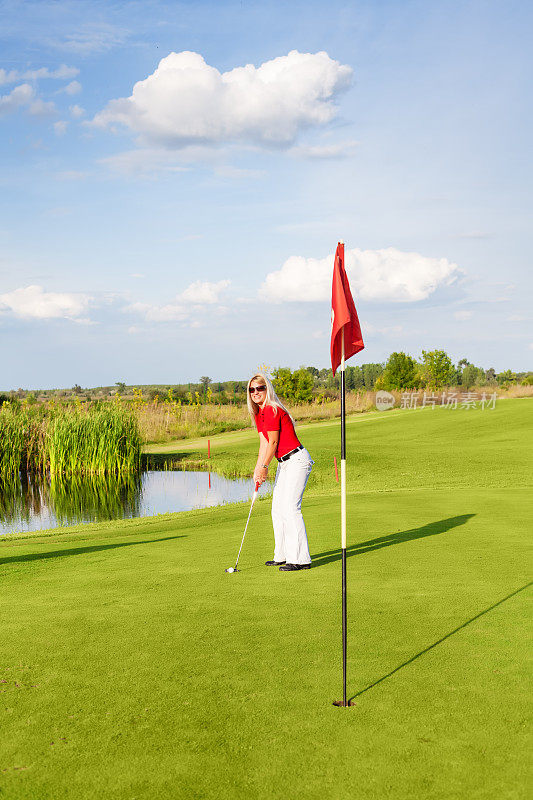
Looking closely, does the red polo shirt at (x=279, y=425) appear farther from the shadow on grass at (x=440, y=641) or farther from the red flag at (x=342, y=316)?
the red flag at (x=342, y=316)

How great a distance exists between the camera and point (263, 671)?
4.06 m

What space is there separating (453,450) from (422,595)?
1830 centimetres

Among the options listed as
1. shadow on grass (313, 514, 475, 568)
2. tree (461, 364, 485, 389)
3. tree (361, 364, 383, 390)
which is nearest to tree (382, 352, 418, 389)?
tree (461, 364, 485, 389)

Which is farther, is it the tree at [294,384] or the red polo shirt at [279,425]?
the tree at [294,384]

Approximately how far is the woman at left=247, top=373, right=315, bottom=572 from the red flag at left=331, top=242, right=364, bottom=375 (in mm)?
2564

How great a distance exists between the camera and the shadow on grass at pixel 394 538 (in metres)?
7.41

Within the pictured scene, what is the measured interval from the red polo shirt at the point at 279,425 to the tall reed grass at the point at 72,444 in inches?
757

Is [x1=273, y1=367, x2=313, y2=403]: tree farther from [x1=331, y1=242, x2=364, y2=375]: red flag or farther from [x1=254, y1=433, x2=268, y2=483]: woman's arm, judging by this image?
[x1=331, y1=242, x2=364, y2=375]: red flag

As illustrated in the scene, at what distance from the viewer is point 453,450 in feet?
76.2

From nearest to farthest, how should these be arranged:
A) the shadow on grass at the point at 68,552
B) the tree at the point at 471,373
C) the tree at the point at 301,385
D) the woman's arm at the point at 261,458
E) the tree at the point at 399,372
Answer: the woman's arm at the point at 261,458, the shadow on grass at the point at 68,552, the tree at the point at 301,385, the tree at the point at 399,372, the tree at the point at 471,373

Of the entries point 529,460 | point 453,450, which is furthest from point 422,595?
point 453,450

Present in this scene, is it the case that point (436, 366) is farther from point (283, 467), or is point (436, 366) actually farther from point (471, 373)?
point (283, 467)

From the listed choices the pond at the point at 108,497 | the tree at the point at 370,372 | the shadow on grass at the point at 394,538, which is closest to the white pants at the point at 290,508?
the shadow on grass at the point at 394,538

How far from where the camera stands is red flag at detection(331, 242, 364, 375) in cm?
393
